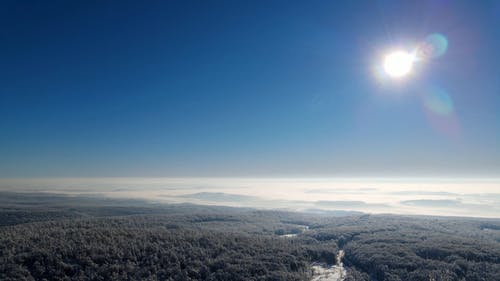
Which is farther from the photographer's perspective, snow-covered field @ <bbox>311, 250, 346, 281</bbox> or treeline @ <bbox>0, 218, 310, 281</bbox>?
snow-covered field @ <bbox>311, 250, 346, 281</bbox>

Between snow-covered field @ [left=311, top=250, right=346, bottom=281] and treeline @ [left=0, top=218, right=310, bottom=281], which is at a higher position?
treeline @ [left=0, top=218, right=310, bottom=281]

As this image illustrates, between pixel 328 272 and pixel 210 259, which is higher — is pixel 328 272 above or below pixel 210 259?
below

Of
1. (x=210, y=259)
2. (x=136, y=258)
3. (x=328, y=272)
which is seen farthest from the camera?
(x=328, y=272)

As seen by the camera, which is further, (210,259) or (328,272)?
(328,272)

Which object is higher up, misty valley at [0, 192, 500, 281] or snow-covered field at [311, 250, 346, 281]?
misty valley at [0, 192, 500, 281]

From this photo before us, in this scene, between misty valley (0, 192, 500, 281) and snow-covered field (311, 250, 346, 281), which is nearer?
misty valley (0, 192, 500, 281)

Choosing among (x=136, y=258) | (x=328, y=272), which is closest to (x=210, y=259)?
(x=136, y=258)

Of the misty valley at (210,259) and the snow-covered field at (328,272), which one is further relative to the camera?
the snow-covered field at (328,272)

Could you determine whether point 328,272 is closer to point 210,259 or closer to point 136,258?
point 210,259

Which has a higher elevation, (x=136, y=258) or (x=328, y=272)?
(x=136, y=258)

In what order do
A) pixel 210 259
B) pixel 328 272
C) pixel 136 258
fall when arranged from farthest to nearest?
pixel 328 272 < pixel 210 259 < pixel 136 258

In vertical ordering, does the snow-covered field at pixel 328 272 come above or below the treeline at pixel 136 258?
below

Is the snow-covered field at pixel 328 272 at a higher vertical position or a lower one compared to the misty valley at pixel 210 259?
lower

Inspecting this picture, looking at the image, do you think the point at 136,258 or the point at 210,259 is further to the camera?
the point at 210,259
